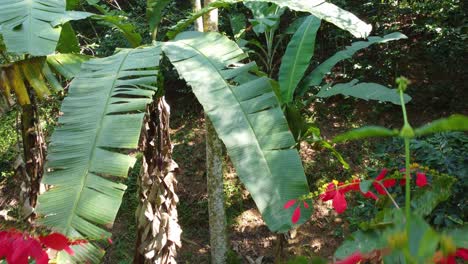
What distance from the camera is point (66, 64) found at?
237 cm

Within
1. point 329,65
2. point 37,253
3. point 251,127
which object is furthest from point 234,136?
point 329,65

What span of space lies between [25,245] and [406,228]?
91 cm

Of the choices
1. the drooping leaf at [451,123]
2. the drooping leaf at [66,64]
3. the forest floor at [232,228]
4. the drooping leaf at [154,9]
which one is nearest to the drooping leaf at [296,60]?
the drooping leaf at [154,9]

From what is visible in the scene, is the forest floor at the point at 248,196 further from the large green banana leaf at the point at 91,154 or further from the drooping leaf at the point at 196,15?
the large green banana leaf at the point at 91,154

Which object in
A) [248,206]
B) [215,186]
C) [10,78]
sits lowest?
[248,206]

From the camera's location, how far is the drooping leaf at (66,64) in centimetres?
229

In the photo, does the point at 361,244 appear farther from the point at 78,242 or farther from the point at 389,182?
the point at 78,242

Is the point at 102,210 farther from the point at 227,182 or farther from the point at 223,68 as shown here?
the point at 227,182

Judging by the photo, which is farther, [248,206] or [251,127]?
[248,206]

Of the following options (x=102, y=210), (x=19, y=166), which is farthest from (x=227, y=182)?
(x=102, y=210)

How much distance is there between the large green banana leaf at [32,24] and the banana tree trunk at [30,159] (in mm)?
742

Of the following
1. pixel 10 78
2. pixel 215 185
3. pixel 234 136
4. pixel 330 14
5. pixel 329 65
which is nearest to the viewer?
pixel 234 136

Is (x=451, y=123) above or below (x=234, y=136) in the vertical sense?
above

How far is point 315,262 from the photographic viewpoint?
782mm
